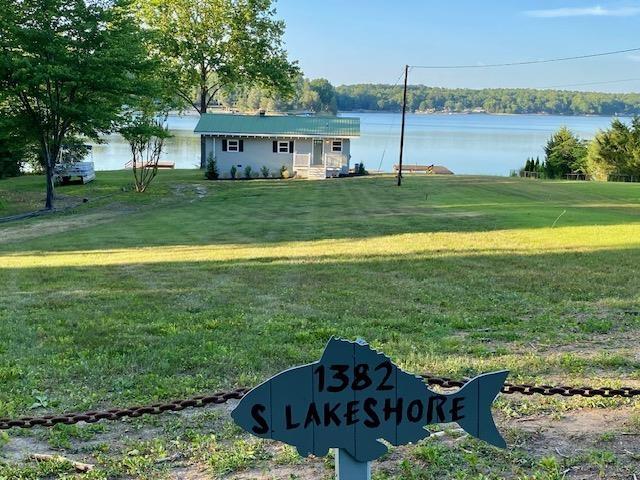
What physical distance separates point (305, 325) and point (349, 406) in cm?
425

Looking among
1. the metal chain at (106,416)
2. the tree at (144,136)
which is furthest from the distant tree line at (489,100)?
the metal chain at (106,416)

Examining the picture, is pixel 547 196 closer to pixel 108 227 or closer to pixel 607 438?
pixel 108 227

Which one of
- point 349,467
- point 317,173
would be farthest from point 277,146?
point 349,467

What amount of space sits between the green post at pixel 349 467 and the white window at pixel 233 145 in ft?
117

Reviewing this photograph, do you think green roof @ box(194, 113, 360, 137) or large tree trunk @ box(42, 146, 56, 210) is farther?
green roof @ box(194, 113, 360, 137)

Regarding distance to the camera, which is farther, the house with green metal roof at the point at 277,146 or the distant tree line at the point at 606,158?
the distant tree line at the point at 606,158

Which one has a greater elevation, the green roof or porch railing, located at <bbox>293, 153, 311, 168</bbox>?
the green roof

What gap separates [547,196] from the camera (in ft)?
79.9

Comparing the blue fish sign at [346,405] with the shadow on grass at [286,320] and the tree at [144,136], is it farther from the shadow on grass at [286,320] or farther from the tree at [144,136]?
the tree at [144,136]

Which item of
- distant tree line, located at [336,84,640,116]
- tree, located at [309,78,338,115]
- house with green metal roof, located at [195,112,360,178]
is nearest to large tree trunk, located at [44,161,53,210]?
house with green metal roof, located at [195,112,360,178]

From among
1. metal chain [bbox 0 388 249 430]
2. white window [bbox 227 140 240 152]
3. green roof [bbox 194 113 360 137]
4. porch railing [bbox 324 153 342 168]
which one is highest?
green roof [bbox 194 113 360 137]

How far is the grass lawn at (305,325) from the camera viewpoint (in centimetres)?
367

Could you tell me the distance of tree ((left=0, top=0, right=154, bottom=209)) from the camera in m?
21.8

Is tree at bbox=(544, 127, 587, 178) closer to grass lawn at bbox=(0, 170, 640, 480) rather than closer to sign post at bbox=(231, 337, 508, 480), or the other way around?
grass lawn at bbox=(0, 170, 640, 480)
